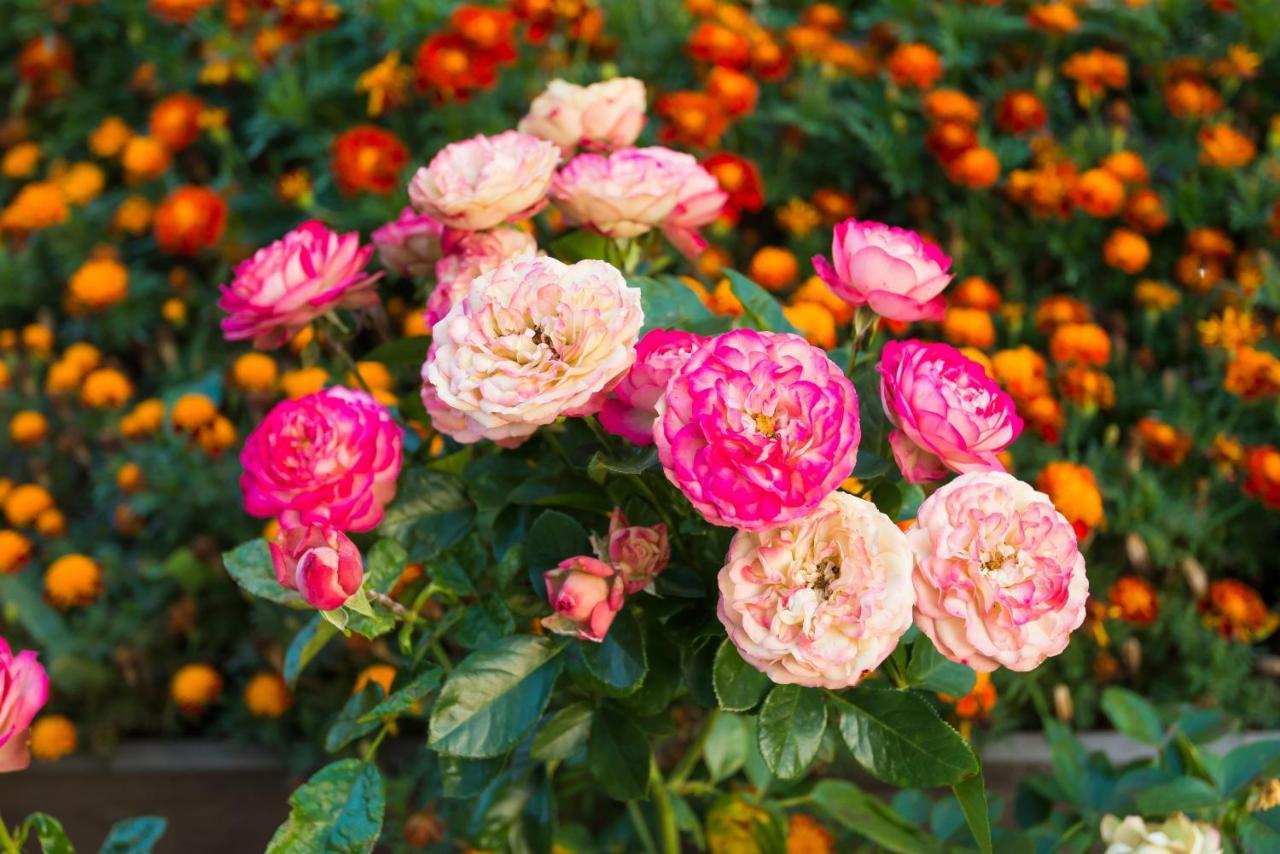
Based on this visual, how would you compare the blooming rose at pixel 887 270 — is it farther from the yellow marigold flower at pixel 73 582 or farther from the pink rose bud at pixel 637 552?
the yellow marigold flower at pixel 73 582

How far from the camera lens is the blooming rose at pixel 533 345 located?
68 centimetres

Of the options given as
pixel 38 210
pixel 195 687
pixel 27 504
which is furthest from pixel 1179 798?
pixel 38 210

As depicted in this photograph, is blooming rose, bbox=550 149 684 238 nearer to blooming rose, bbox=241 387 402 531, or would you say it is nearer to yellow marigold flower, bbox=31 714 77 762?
blooming rose, bbox=241 387 402 531

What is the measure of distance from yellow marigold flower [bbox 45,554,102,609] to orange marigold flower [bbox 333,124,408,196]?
2.19 feet

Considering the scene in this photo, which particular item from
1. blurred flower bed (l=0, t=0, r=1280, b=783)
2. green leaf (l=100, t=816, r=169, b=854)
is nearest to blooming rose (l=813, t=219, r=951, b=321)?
blurred flower bed (l=0, t=0, r=1280, b=783)

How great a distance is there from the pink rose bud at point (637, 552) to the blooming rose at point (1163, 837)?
1.63 feet

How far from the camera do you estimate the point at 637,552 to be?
74cm

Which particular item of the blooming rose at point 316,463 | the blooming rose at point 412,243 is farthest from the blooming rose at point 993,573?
the blooming rose at point 412,243

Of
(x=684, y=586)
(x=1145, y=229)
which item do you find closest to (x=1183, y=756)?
(x=684, y=586)

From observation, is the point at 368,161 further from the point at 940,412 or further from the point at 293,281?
the point at 940,412

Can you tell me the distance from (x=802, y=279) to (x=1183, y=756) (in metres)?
0.98

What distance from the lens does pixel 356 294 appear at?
0.92 metres

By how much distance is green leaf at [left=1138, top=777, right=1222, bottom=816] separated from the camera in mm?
967

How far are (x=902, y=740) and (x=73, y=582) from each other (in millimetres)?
1230
